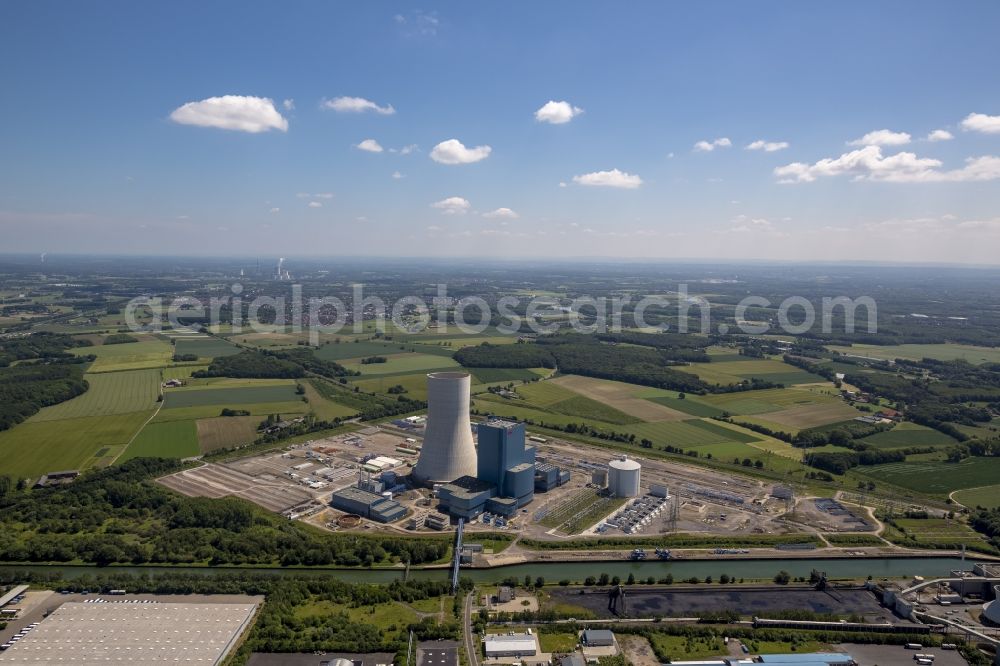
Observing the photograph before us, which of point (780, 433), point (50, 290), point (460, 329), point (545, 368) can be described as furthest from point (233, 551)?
point (50, 290)

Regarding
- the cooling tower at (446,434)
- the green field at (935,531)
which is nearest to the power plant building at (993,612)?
the green field at (935,531)

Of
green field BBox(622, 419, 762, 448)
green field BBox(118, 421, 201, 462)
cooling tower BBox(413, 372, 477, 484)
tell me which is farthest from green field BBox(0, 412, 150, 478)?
green field BBox(622, 419, 762, 448)

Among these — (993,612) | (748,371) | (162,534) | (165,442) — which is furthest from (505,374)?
(993,612)

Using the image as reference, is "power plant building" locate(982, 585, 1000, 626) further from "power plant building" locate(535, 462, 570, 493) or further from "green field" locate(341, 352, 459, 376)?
"green field" locate(341, 352, 459, 376)

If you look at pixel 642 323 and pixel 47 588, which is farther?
pixel 642 323

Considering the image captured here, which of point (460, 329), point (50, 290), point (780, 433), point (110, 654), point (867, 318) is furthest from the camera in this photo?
point (50, 290)

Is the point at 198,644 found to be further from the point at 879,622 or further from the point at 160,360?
the point at 160,360
